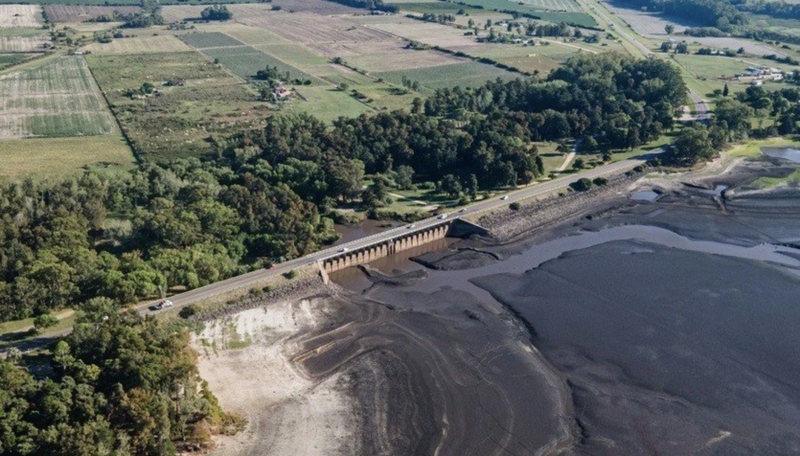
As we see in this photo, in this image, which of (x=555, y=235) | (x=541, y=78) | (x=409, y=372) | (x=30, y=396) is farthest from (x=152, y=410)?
(x=541, y=78)

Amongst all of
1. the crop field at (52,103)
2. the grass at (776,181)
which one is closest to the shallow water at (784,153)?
the grass at (776,181)

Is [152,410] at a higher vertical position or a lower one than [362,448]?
higher

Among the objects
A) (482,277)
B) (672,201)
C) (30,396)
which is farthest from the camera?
(672,201)

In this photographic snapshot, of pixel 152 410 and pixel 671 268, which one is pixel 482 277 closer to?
pixel 671 268

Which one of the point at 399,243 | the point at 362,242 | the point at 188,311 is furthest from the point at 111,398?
the point at 399,243

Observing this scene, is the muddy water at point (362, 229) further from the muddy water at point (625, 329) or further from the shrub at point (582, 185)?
the shrub at point (582, 185)

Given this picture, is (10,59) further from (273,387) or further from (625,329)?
(625,329)
